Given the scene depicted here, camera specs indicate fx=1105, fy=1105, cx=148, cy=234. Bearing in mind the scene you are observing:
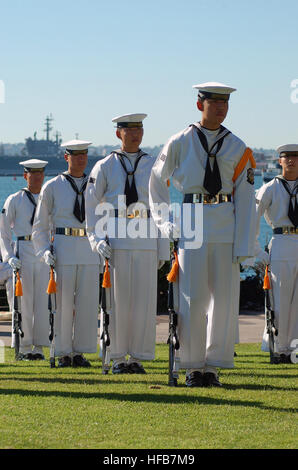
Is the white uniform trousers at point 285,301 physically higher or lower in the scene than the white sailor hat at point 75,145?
lower

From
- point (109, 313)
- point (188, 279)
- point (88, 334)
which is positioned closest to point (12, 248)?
point (88, 334)

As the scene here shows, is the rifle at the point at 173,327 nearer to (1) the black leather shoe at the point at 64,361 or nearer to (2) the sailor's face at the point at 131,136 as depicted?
(2) the sailor's face at the point at 131,136

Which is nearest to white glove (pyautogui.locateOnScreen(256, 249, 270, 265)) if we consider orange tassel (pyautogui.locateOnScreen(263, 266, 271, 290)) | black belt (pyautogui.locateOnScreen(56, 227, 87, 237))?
orange tassel (pyautogui.locateOnScreen(263, 266, 271, 290))

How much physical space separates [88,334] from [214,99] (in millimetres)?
3440

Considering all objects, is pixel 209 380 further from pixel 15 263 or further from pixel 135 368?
pixel 15 263

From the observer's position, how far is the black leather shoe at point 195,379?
30.1ft

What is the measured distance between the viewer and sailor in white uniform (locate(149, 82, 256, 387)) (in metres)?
9.06

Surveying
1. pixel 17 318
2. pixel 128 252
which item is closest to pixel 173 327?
pixel 128 252

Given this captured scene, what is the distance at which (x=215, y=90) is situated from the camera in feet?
29.8

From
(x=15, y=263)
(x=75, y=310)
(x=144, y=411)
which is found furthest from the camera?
(x=15, y=263)

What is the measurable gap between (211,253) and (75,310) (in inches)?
110

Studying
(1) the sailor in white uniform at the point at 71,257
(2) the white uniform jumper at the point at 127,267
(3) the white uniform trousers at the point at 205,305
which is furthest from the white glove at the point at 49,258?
(3) the white uniform trousers at the point at 205,305

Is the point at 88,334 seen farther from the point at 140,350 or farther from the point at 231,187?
the point at 231,187

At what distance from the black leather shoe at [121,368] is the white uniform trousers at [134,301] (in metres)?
0.08
